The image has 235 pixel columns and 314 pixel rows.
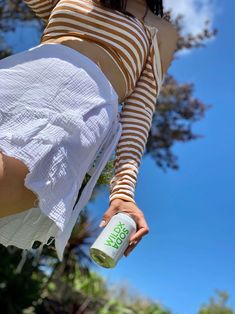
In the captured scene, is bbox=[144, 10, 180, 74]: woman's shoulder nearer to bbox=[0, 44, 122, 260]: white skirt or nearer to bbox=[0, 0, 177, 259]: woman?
bbox=[0, 0, 177, 259]: woman

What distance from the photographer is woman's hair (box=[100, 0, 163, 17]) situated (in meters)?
1.54

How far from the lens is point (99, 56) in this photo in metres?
1.41

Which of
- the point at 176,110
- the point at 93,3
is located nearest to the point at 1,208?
the point at 93,3

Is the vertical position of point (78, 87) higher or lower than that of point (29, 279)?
lower

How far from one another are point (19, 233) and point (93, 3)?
0.70m

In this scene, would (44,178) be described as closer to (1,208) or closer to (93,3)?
(1,208)

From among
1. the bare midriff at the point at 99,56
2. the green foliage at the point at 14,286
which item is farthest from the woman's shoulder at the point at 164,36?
the green foliage at the point at 14,286

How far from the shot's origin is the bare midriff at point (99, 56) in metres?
1.40

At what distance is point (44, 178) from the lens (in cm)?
112

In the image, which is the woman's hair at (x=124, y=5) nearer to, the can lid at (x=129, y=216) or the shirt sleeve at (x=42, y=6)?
the shirt sleeve at (x=42, y=6)

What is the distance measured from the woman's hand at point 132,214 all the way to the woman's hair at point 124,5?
58 cm

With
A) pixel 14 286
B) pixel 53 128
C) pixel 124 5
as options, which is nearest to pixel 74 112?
pixel 53 128

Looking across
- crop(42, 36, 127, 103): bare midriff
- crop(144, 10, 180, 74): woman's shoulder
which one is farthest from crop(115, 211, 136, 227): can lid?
crop(144, 10, 180, 74): woman's shoulder

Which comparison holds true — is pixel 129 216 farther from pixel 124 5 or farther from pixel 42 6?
pixel 42 6
